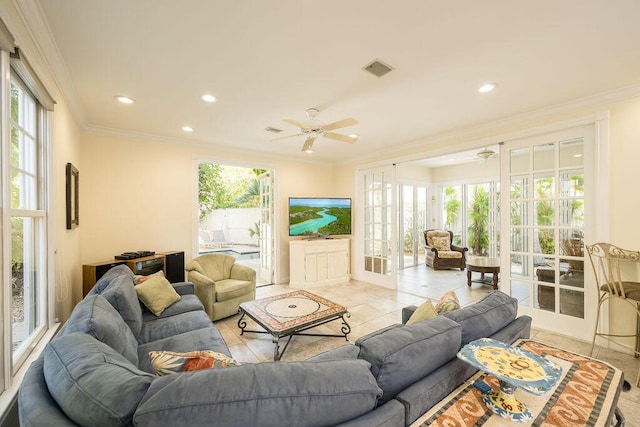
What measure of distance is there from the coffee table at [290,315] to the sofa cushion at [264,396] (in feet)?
5.16

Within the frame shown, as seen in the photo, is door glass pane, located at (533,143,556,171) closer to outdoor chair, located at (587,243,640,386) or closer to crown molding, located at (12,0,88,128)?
outdoor chair, located at (587,243,640,386)

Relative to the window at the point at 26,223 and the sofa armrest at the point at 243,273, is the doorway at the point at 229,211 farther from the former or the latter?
the window at the point at 26,223

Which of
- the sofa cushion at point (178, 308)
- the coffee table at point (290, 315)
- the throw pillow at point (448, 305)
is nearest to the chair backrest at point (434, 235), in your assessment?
the coffee table at point (290, 315)

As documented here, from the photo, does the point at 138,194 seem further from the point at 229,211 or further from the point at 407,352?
the point at 229,211

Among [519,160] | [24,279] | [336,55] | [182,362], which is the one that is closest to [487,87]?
[519,160]

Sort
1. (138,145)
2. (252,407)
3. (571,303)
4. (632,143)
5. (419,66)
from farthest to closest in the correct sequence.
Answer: (138,145)
(571,303)
(632,143)
(419,66)
(252,407)

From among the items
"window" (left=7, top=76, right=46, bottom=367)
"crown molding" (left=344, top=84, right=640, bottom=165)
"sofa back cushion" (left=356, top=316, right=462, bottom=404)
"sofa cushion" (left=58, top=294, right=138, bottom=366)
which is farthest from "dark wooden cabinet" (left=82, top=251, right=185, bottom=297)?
"crown molding" (left=344, top=84, right=640, bottom=165)

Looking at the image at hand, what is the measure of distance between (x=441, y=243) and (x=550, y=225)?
356 centimetres

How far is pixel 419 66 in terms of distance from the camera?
2.21 meters

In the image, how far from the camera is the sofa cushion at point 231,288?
10.8 ft

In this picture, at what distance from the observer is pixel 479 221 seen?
685cm

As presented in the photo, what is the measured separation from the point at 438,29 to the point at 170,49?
1.91 metres

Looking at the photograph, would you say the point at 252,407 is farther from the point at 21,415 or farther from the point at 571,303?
the point at 571,303

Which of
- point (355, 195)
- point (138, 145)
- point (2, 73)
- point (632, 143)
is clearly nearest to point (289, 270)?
point (355, 195)
